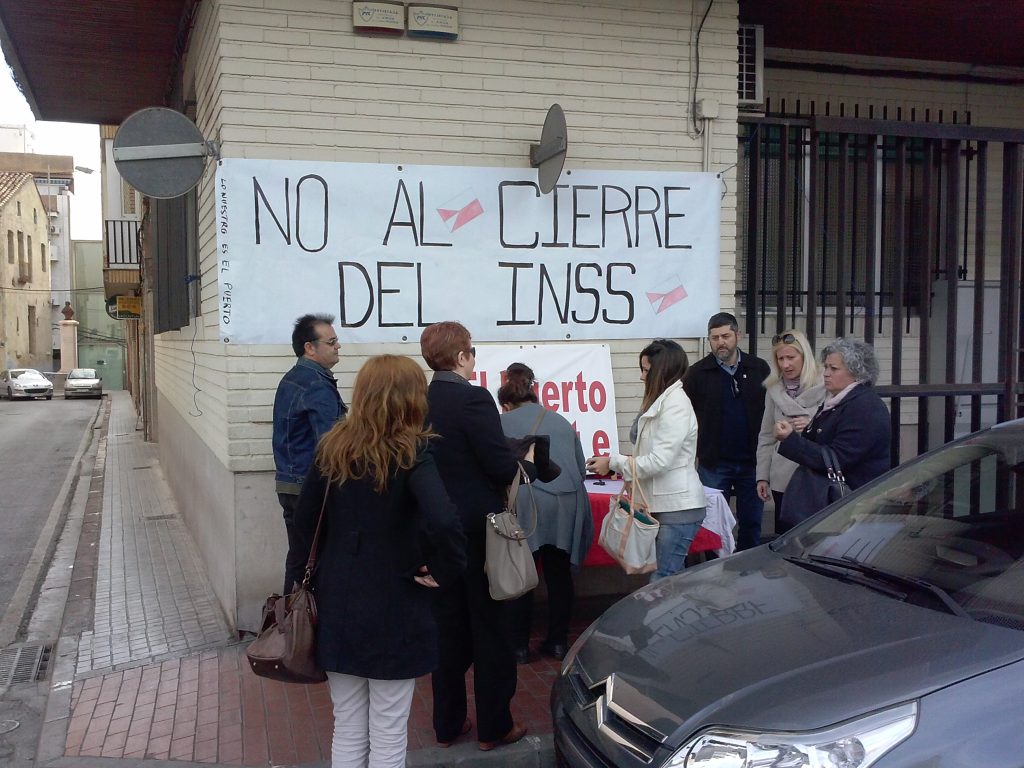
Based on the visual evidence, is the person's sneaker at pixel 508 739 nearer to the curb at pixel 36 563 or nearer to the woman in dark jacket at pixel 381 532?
the woman in dark jacket at pixel 381 532

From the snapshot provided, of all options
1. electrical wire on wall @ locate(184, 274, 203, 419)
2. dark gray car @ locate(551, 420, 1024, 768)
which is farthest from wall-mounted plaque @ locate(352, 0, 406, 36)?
dark gray car @ locate(551, 420, 1024, 768)

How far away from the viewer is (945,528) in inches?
126

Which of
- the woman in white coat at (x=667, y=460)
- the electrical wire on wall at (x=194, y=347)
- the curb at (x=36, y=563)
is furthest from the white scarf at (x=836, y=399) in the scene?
the curb at (x=36, y=563)

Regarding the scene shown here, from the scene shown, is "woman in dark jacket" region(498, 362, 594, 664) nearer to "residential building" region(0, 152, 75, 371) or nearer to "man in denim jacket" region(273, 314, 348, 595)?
"man in denim jacket" region(273, 314, 348, 595)

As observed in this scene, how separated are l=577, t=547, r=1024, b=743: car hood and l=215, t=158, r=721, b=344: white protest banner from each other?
9.25ft

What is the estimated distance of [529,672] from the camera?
4.80m

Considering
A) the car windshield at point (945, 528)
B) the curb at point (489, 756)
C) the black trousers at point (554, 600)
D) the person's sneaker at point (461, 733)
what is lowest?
the curb at point (489, 756)

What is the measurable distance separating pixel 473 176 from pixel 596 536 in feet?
7.72

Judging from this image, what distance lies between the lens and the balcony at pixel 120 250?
714 inches

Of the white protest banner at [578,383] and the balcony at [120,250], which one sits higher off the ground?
the balcony at [120,250]

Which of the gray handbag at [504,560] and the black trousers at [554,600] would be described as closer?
the gray handbag at [504,560]

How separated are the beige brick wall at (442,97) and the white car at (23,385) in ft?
109

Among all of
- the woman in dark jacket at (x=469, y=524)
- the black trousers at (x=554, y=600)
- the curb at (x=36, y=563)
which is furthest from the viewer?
the curb at (x=36, y=563)

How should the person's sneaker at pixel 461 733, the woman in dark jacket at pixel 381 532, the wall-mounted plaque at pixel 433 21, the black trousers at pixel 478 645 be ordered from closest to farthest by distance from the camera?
the woman in dark jacket at pixel 381 532 < the black trousers at pixel 478 645 < the person's sneaker at pixel 461 733 < the wall-mounted plaque at pixel 433 21
